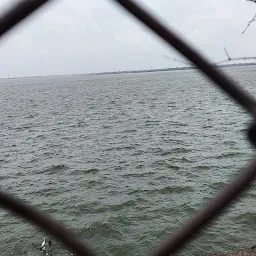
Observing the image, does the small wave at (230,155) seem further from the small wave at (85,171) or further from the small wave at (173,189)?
the small wave at (85,171)

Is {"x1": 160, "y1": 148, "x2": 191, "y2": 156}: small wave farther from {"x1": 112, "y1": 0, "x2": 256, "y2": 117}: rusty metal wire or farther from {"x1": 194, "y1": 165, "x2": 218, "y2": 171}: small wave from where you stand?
{"x1": 112, "y1": 0, "x2": 256, "y2": 117}: rusty metal wire

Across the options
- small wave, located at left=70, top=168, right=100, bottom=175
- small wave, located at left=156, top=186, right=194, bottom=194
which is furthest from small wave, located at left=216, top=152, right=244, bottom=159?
small wave, located at left=70, top=168, right=100, bottom=175

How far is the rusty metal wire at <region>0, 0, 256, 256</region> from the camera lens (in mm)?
689

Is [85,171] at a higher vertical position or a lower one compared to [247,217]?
higher

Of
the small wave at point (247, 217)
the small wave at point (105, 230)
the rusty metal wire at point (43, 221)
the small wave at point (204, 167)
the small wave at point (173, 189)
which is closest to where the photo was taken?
the rusty metal wire at point (43, 221)

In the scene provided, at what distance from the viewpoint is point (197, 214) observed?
89cm

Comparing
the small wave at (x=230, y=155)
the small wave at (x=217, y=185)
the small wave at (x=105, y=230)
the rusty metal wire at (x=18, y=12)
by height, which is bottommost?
the rusty metal wire at (x=18, y=12)

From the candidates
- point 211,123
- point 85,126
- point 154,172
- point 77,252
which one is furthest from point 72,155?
point 77,252

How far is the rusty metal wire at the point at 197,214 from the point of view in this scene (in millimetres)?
689

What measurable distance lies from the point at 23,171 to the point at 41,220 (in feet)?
57.1

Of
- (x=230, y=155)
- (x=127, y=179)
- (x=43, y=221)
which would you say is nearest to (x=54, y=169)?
(x=127, y=179)

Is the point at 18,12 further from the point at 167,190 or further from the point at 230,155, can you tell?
the point at 230,155

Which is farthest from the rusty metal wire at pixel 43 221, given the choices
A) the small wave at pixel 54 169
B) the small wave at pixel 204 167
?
the small wave at pixel 54 169

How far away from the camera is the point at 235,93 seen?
85 cm
